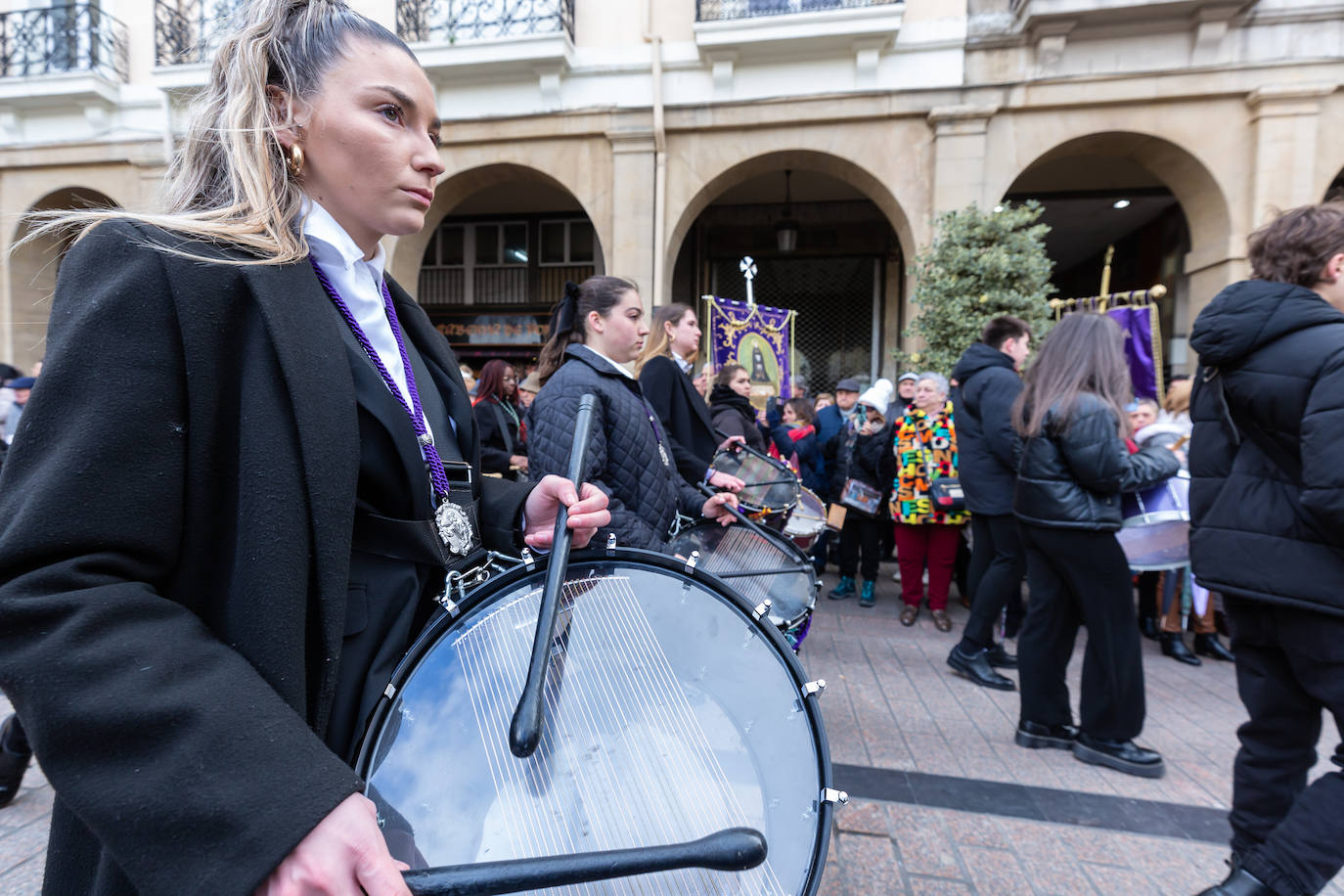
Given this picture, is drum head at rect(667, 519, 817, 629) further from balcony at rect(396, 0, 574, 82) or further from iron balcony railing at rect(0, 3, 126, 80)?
iron balcony railing at rect(0, 3, 126, 80)

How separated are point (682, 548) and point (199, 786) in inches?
92.7

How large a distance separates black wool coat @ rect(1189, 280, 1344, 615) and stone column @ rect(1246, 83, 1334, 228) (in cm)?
777

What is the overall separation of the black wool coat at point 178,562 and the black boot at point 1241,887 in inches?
100

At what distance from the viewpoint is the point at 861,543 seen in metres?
6.79

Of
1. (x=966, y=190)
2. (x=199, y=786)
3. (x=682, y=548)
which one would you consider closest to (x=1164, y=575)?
(x=682, y=548)

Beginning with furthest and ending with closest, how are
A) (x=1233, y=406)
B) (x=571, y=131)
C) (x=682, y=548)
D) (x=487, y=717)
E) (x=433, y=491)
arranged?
(x=571, y=131)
(x=682, y=548)
(x=1233, y=406)
(x=433, y=491)
(x=487, y=717)

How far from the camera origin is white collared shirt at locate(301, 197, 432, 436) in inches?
41.8

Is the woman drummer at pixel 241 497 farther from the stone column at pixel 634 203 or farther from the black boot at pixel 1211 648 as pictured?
the stone column at pixel 634 203

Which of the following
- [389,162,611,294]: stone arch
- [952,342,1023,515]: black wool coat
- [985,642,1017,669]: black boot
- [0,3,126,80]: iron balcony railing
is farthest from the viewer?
[0,3,126,80]: iron balcony railing

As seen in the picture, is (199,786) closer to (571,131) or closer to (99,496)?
(99,496)

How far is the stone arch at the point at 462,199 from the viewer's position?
993 cm

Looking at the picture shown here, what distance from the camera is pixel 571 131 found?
984 cm

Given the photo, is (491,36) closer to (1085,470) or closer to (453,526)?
(1085,470)

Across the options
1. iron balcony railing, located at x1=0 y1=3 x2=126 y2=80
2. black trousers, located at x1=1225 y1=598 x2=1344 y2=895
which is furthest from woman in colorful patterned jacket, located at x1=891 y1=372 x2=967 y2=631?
iron balcony railing, located at x1=0 y1=3 x2=126 y2=80
